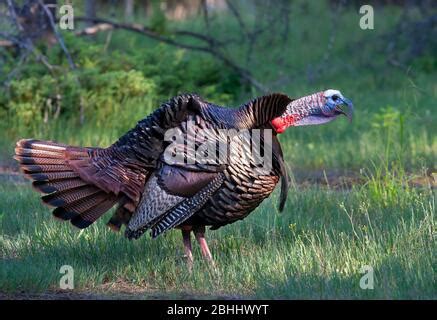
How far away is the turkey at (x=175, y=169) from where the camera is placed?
5.89m

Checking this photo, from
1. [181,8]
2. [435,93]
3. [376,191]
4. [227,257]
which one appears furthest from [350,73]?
[227,257]

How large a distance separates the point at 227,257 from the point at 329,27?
41.9ft

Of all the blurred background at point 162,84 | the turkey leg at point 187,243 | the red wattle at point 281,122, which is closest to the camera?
the red wattle at point 281,122

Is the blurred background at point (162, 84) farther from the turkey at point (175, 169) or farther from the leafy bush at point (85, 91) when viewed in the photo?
the turkey at point (175, 169)

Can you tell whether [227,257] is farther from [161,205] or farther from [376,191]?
[376,191]

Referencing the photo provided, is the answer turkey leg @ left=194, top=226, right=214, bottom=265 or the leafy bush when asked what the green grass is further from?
Answer: the leafy bush

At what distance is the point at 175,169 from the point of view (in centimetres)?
596

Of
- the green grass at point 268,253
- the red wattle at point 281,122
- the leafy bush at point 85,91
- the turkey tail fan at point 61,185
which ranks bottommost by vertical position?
the green grass at point 268,253

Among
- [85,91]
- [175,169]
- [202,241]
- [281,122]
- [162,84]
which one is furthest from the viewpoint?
[162,84]

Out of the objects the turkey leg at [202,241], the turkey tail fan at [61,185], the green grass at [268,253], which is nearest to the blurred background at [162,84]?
the green grass at [268,253]

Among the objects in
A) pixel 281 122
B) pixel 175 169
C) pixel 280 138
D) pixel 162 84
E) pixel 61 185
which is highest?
pixel 162 84

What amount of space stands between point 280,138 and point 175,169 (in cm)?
522

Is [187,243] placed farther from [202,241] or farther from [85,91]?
[85,91]

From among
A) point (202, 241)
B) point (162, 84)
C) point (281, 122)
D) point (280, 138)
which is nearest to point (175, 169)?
point (202, 241)
